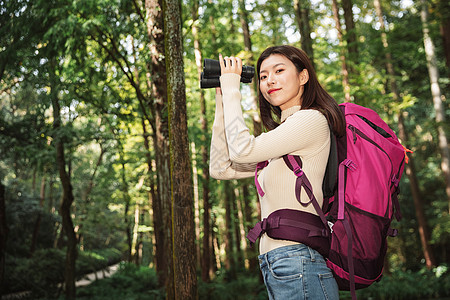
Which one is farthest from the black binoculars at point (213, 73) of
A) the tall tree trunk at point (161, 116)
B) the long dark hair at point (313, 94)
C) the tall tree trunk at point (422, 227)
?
the tall tree trunk at point (422, 227)

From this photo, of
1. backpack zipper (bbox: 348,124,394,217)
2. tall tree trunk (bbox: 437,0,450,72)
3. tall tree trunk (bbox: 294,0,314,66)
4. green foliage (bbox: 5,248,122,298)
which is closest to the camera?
backpack zipper (bbox: 348,124,394,217)

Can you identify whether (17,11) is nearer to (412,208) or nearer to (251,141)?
(251,141)

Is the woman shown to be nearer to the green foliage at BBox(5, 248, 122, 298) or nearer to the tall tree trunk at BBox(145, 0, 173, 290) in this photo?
the tall tree trunk at BBox(145, 0, 173, 290)

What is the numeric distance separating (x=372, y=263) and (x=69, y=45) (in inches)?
260

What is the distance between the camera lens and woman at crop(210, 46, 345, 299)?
1.74 meters

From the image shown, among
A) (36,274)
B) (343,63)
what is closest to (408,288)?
(343,63)

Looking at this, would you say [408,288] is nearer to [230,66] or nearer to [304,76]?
[304,76]

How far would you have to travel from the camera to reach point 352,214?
1741 millimetres

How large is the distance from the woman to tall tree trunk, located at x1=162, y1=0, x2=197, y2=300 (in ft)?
6.63

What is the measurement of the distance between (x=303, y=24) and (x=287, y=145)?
412 inches

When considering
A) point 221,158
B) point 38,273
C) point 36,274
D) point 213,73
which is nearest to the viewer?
point 213,73

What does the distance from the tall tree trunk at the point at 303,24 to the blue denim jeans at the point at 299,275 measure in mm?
9715

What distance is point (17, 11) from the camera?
7.59 metres

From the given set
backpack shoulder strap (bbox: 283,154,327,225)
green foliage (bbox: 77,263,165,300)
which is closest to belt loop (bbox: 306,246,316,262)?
backpack shoulder strap (bbox: 283,154,327,225)
